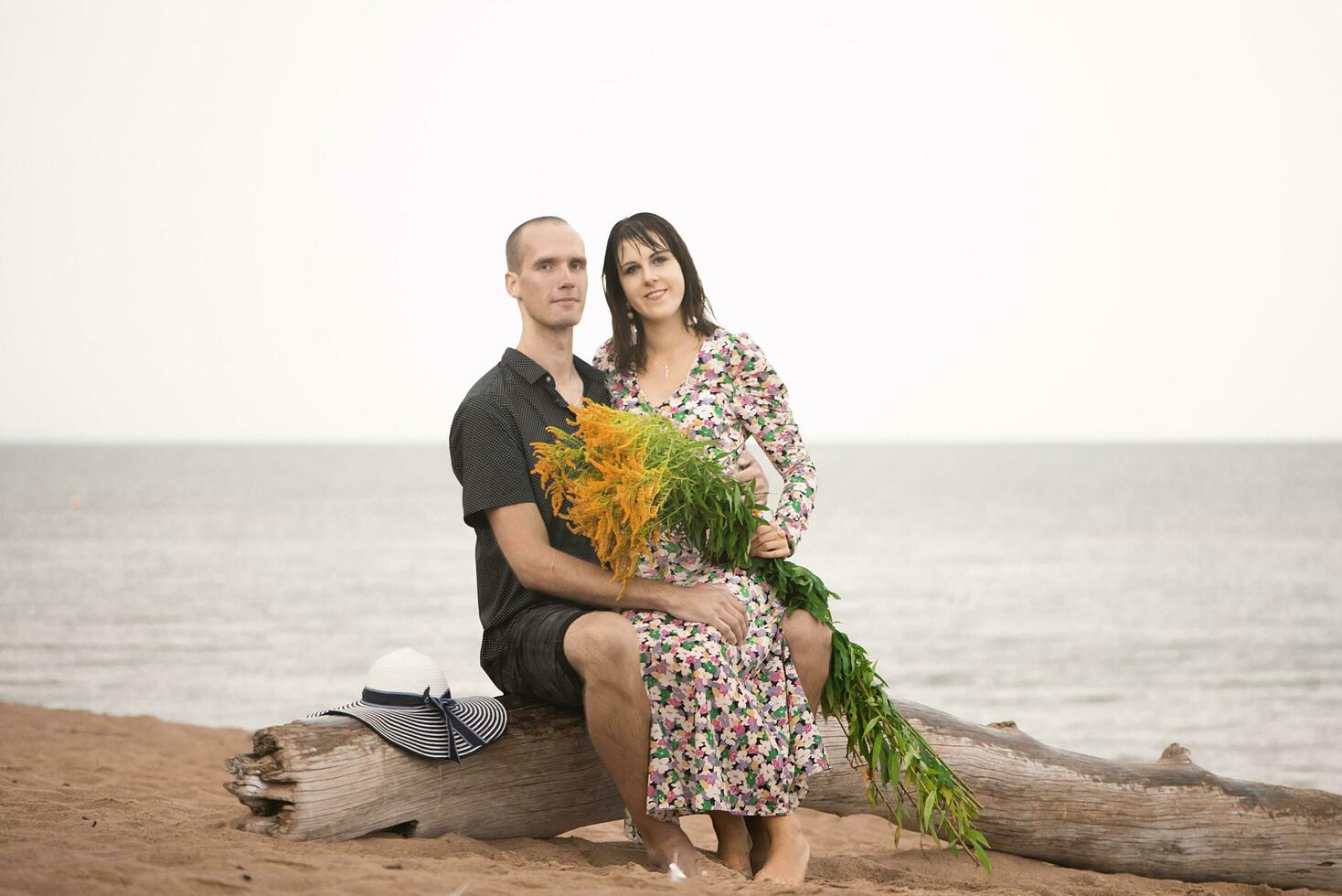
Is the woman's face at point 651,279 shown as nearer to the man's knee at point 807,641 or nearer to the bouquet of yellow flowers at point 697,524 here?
the bouquet of yellow flowers at point 697,524

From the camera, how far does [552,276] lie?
494 cm

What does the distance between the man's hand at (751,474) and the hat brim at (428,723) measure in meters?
1.27

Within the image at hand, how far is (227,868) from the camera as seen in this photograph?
3475 millimetres

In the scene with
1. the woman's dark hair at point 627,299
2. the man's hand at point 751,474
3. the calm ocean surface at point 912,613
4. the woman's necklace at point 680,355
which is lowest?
the calm ocean surface at point 912,613

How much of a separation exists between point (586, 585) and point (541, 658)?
30 centimetres

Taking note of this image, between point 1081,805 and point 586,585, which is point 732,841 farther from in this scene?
point 1081,805

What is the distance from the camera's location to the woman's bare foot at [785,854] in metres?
4.28

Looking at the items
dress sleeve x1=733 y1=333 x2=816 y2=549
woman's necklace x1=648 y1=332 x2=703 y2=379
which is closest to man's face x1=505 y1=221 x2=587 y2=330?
woman's necklace x1=648 y1=332 x2=703 y2=379

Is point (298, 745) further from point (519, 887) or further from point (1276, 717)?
point (1276, 717)

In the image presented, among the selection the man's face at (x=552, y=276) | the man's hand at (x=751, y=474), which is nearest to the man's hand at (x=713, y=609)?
the man's hand at (x=751, y=474)

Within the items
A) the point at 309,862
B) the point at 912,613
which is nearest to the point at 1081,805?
the point at 309,862

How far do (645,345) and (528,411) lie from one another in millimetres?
608

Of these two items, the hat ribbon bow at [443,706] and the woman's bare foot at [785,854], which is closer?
the woman's bare foot at [785,854]

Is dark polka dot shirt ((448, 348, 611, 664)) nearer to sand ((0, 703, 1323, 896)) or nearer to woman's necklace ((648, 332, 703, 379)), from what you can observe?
woman's necklace ((648, 332, 703, 379))
